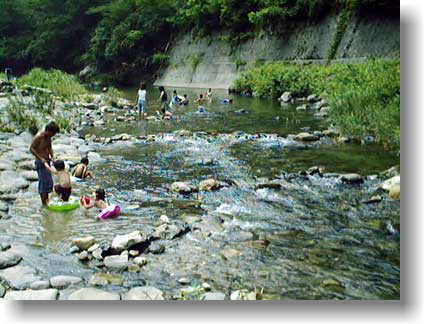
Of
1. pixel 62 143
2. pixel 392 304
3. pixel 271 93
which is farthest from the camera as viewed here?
pixel 271 93

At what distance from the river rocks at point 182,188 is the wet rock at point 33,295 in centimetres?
359

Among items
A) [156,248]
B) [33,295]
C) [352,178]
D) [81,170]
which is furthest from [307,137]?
[33,295]

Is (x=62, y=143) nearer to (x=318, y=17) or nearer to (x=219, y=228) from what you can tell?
(x=219, y=228)

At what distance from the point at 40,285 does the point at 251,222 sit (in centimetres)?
271

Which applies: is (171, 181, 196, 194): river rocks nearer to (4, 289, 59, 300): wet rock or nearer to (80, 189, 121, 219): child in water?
(80, 189, 121, 219): child in water

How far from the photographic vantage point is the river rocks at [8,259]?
15.5 ft

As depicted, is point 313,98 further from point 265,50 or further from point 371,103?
point 371,103

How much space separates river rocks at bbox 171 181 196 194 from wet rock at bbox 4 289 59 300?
11.8 feet

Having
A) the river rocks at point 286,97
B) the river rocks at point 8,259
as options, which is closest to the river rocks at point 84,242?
the river rocks at point 8,259

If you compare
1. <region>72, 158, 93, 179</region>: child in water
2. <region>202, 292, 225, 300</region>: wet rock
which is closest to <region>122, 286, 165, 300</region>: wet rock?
<region>202, 292, 225, 300</region>: wet rock

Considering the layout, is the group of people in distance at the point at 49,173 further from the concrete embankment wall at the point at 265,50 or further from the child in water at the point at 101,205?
the concrete embankment wall at the point at 265,50

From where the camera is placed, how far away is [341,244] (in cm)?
507

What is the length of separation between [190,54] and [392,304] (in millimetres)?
30651

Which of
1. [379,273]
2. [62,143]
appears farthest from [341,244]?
[62,143]
